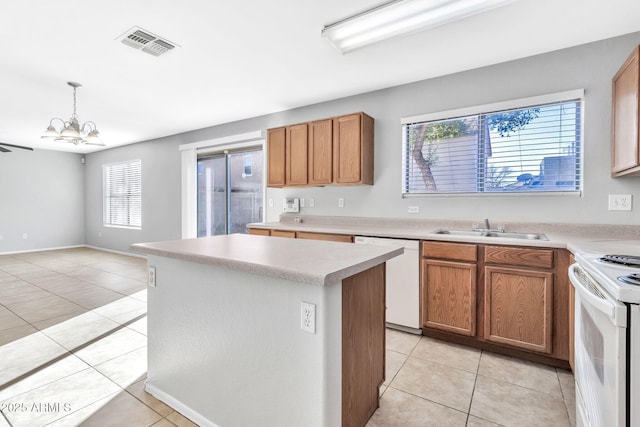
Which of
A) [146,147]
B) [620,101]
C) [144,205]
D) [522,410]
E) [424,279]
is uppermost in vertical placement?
[146,147]

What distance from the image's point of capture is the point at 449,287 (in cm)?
258

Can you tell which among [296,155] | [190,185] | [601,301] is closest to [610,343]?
[601,301]

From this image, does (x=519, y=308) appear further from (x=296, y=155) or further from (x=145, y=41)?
(x=145, y=41)

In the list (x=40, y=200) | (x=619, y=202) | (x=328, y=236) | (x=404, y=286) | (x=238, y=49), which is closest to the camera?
(x=619, y=202)

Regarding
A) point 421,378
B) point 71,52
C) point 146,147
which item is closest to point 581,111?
point 421,378

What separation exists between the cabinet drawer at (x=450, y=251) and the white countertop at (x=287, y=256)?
1.06m

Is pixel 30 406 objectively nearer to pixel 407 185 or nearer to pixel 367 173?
pixel 367 173

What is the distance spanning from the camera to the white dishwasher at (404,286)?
2.74 m

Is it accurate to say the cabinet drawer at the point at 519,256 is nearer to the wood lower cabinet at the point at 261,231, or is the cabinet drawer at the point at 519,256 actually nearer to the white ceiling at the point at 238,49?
the white ceiling at the point at 238,49

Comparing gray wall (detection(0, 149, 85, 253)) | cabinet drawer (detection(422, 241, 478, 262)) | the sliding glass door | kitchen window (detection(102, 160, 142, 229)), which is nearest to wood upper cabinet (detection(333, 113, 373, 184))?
cabinet drawer (detection(422, 241, 478, 262))

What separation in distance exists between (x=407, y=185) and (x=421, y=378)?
2.01 m

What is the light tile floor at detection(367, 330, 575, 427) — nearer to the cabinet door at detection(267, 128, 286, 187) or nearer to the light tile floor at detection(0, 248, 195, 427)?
the light tile floor at detection(0, 248, 195, 427)

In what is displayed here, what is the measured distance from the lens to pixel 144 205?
649 centimetres

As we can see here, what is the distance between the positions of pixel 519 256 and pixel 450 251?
49 cm
